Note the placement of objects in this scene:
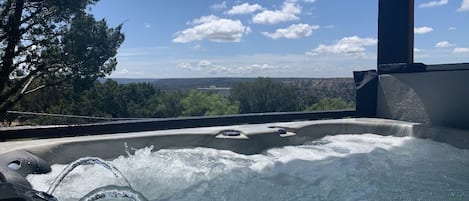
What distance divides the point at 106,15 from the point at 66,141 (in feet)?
29.1

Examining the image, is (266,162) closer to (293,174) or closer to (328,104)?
(293,174)

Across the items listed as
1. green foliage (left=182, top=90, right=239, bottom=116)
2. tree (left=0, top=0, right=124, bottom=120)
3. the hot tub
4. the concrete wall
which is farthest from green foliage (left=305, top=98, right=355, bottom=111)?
tree (left=0, top=0, right=124, bottom=120)

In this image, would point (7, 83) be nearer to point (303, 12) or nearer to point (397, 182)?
point (303, 12)

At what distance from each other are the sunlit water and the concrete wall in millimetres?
549

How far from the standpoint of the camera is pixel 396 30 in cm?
615

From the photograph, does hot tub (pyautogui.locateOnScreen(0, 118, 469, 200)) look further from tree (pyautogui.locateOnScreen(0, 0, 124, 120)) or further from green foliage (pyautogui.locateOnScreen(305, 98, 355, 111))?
tree (pyautogui.locateOnScreen(0, 0, 124, 120))

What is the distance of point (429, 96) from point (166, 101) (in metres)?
Answer: 9.56

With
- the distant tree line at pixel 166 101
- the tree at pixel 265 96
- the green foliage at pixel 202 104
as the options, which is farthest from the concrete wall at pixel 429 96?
the green foliage at pixel 202 104

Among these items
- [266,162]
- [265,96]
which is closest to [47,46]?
[265,96]

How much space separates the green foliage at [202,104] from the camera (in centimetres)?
1229

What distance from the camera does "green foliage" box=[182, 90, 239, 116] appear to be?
40.3ft

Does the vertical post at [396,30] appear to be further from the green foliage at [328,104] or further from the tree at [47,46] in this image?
the tree at [47,46]

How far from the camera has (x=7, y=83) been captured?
10.9 meters

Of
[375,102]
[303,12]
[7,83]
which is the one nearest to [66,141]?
[375,102]
